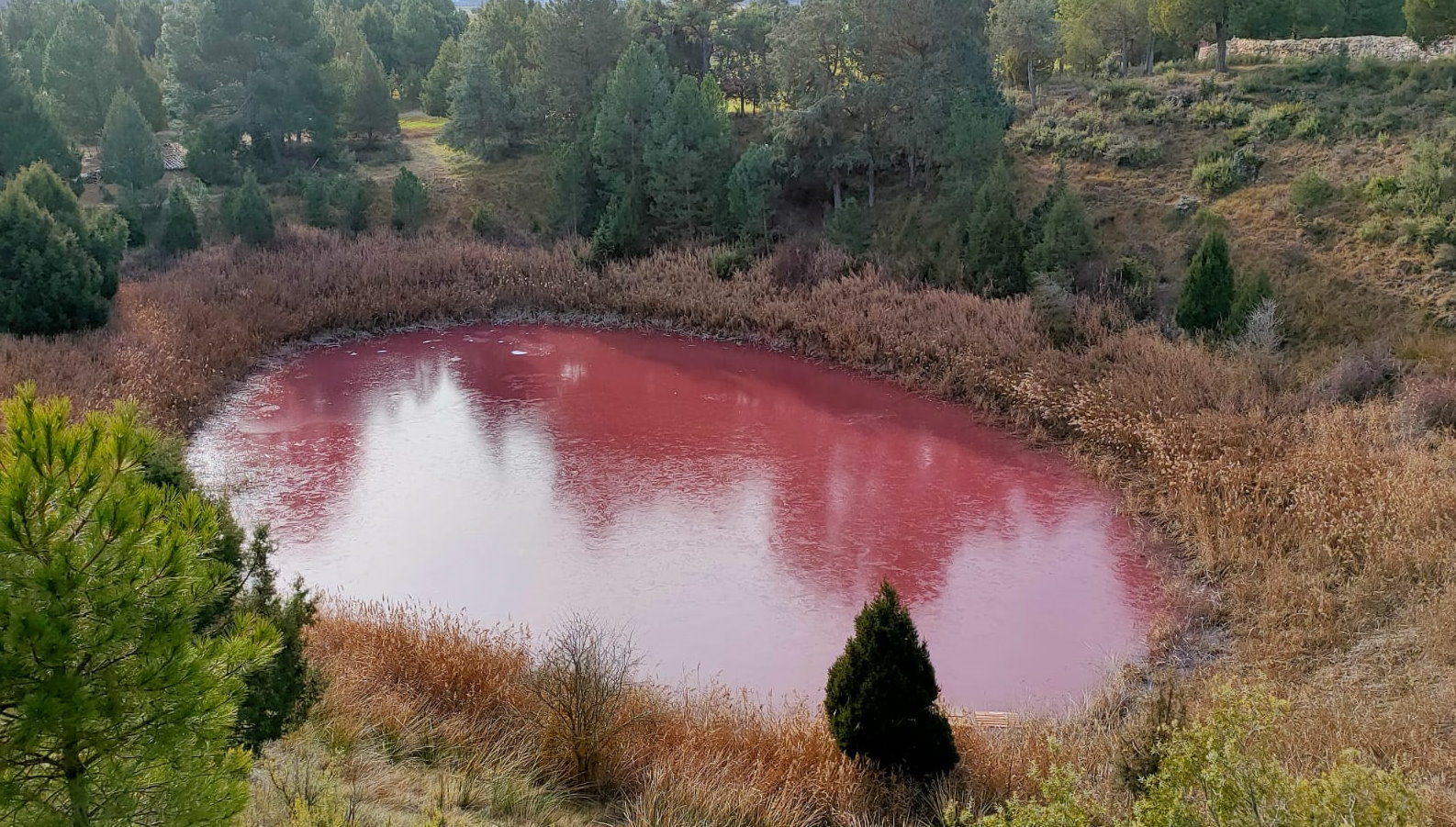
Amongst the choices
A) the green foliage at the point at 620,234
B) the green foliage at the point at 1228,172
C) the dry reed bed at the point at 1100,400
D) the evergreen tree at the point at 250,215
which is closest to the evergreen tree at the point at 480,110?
the dry reed bed at the point at 1100,400

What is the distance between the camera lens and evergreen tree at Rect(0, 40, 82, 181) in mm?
24219

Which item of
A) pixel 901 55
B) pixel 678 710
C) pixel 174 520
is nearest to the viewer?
pixel 174 520

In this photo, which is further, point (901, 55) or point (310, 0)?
point (310, 0)

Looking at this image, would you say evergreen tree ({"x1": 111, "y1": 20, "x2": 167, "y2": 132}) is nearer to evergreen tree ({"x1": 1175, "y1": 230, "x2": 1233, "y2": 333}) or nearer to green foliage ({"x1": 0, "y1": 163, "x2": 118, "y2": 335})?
green foliage ({"x1": 0, "y1": 163, "x2": 118, "y2": 335})

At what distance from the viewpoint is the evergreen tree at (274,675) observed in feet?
18.4

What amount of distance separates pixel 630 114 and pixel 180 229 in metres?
10.9

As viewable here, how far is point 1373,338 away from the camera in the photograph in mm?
14797

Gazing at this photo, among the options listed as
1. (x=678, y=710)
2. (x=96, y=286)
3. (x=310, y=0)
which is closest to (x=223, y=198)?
(x=310, y=0)

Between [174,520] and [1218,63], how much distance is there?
26.9 m

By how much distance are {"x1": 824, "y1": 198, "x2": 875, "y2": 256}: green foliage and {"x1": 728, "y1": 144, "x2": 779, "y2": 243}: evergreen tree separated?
5.49ft

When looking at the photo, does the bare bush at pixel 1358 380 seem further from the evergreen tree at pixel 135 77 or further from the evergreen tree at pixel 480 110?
the evergreen tree at pixel 135 77

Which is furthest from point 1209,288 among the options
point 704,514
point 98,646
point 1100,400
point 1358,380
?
point 98,646

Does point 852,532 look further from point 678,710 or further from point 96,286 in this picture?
point 96,286

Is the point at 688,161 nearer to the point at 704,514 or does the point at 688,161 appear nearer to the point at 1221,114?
the point at 1221,114
